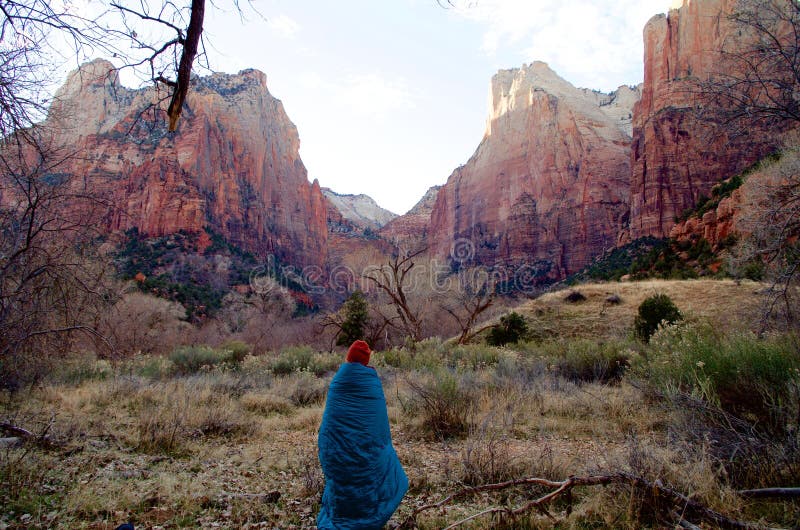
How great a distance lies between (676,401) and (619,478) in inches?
59.9

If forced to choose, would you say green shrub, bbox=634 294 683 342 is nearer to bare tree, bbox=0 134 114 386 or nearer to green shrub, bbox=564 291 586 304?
green shrub, bbox=564 291 586 304

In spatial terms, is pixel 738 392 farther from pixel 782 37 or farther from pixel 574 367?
pixel 574 367

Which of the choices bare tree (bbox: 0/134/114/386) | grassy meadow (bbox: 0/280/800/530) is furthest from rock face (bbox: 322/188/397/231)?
bare tree (bbox: 0/134/114/386)

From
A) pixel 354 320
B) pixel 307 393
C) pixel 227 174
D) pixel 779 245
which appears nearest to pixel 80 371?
pixel 307 393

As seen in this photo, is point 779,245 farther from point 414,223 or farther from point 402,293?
point 414,223

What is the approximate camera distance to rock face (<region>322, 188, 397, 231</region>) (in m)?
125

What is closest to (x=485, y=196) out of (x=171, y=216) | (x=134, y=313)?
(x=171, y=216)

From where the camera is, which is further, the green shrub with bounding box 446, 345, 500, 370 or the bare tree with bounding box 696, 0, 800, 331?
the green shrub with bounding box 446, 345, 500, 370

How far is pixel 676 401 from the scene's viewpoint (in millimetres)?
3816

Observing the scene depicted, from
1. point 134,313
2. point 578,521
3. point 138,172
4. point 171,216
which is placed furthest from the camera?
point 138,172

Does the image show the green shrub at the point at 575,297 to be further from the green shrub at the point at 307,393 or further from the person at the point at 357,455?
the person at the point at 357,455

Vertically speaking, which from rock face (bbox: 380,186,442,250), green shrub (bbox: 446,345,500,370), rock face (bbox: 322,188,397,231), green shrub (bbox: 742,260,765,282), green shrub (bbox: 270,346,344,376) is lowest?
green shrub (bbox: 270,346,344,376)

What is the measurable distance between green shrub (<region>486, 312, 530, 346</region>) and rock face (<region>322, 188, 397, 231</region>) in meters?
105

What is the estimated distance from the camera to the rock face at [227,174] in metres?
49.0
